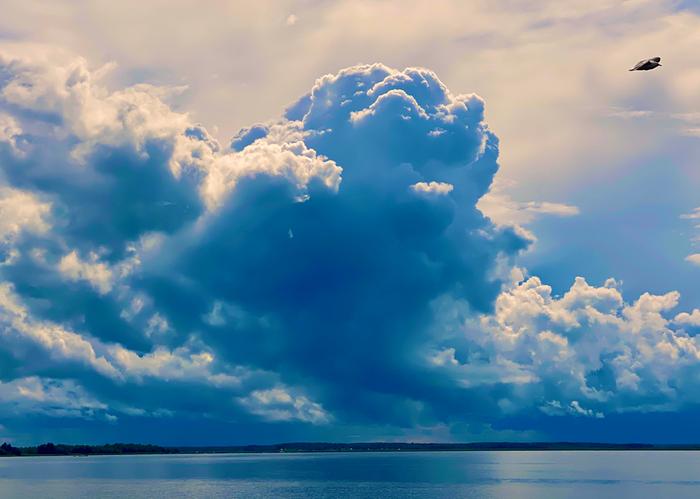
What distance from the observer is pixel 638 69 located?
167 ft
